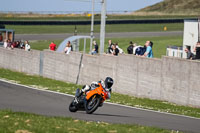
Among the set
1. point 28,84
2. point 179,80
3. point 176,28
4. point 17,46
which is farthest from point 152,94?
point 176,28

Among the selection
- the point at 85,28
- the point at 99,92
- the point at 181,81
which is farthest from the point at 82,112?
the point at 85,28

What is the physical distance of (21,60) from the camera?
34.2 meters

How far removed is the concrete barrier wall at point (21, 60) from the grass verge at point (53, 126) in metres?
19.9

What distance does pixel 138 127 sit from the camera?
11.9 meters

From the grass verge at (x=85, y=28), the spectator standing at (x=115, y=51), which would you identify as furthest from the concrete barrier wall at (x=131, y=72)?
the grass verge at (x=85, y=28)

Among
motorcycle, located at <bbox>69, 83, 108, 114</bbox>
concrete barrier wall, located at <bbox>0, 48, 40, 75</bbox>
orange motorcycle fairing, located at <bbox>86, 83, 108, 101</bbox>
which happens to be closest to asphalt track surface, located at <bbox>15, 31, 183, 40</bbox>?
concrete barrier wall, located at <bbox>0, 48, 40, 75</bbox>

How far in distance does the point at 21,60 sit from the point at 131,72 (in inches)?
499

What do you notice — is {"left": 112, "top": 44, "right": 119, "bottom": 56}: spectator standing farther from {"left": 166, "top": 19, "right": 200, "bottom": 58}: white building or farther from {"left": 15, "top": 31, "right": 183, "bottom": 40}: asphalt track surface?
{"left": 15, "top": 31, "right": 183, "bottom": 40}: asphalt track surface

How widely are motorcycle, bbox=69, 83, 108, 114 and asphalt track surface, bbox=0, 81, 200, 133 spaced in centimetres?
20

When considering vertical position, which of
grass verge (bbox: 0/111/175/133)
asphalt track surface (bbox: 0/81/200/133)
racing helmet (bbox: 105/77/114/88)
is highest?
racing helmet (bbox: 105/77/114/88)

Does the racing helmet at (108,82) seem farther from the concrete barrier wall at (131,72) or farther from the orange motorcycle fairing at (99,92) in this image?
the concrete barrier wall at (131,72)

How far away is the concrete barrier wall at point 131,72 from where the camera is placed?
2042cm

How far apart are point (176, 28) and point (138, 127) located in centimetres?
6245

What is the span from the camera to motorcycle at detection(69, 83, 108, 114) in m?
14.3
